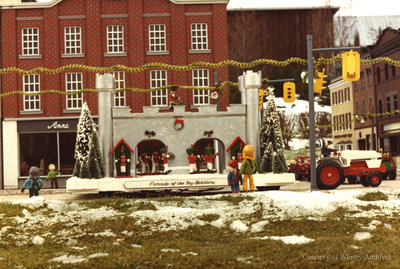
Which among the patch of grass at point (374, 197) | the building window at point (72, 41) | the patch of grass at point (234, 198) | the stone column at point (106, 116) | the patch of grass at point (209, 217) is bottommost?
the patch of grass at point (209, 217)

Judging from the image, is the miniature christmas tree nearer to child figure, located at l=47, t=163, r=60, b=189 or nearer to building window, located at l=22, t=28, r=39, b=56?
child figure, located at l=47, t=163, r=60, b=189

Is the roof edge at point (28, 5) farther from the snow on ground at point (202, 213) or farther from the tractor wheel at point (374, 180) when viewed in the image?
the tractor wheel at point (374, 180)

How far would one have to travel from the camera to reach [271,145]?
2214 cm

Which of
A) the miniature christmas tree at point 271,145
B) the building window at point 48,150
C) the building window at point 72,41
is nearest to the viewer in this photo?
the miniature christmas tree at point 271,145

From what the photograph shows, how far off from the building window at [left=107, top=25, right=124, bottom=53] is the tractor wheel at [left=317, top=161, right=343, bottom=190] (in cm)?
1715

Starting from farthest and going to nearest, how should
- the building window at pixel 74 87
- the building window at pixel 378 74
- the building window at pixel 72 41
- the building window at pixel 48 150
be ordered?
the building window at pixel 378 74, the building window at pixel 72 41, the building window at pixel 74 87, the building window at pixel 48 150

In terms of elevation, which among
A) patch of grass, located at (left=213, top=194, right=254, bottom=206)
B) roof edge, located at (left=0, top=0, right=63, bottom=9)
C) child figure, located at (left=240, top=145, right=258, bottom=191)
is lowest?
patch of grass, located at (left=213, top=194, right=254, bottom=206)

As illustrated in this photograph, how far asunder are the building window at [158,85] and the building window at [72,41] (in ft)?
15.5

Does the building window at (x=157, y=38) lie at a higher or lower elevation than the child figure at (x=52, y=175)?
higher

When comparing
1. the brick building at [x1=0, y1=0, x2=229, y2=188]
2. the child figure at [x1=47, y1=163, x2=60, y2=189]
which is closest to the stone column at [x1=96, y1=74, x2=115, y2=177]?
the child figure at [x1=47, y1=163, x2=60, y2=189]

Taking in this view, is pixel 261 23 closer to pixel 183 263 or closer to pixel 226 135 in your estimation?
pixel 226 135

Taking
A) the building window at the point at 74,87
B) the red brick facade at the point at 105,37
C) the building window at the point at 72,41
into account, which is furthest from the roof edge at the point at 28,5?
the building window at the point at 74,87

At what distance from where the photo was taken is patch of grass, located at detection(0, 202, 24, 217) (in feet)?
49.2

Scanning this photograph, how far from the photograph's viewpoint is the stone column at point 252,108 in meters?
22.8
